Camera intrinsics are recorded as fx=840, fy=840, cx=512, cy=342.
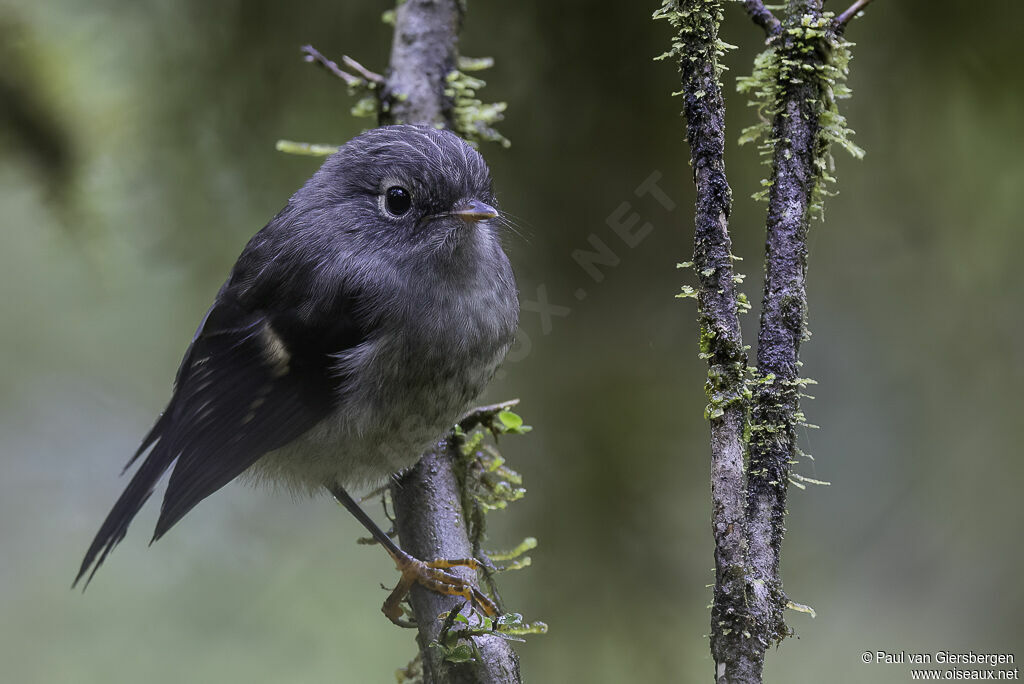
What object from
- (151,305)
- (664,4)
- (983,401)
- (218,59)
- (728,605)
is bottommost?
(728,605)

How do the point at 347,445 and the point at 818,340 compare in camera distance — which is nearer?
the point at 347,445

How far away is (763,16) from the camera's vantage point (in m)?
1.37

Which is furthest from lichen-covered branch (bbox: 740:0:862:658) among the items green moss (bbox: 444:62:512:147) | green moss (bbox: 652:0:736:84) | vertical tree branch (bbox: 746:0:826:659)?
green moss (bbox: 444:62:512:147)

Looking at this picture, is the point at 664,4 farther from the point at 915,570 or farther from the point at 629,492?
the point at 915,570

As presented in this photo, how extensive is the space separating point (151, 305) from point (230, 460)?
158cm

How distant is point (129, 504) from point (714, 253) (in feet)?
4.68

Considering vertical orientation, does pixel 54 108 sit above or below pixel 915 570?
above

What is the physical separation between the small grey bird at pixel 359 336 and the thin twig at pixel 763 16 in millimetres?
627

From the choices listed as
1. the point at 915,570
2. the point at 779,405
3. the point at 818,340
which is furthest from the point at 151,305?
the point at 915,570

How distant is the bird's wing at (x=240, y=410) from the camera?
1.83 meters

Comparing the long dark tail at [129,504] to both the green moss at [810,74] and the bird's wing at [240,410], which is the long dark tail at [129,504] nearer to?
the bird's wing at [240,410]

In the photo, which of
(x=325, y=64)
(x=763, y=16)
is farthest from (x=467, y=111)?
(x=763, y=16)

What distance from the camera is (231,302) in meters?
2.00

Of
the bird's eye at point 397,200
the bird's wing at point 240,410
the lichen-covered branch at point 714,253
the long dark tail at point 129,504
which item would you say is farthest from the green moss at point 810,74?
the long dark tail at point 129,504
